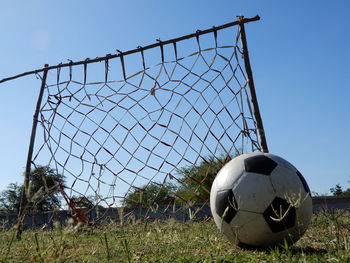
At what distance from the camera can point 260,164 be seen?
131 inches

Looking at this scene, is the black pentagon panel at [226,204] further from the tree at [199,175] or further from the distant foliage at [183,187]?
the tree at [199,175]

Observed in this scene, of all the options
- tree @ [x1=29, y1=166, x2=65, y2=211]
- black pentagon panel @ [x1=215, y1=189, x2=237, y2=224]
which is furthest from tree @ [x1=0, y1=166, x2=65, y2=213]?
black pentagon panel @ [x1=215, y1=189, x2=237, y2=224]

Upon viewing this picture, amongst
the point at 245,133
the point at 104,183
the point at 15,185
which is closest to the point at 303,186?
the point at 245,133

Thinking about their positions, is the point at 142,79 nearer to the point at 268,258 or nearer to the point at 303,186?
the point at 303,186

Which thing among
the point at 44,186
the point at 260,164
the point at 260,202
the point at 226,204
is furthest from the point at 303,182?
the point at 44,186

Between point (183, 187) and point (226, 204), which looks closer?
point (226, 204)

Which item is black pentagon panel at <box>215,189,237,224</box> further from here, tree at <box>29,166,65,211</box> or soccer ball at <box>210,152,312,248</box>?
tree at <box>29,166,65,211</box>

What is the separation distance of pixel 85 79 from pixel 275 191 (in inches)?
182

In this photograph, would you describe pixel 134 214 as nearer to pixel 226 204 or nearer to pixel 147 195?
pixel 147 195

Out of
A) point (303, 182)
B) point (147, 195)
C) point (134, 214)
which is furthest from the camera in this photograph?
point (147, 195)

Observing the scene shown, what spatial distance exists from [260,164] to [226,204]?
18.3 inches

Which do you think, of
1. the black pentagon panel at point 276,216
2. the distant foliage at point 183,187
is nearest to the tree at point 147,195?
the distant foliage at point 183,187

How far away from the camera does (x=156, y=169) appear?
6.15 meters

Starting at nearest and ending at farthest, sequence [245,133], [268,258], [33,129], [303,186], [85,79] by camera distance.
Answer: [268,258], [303,186], [245,133], [33,129], [85,79]
